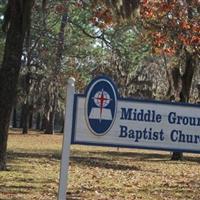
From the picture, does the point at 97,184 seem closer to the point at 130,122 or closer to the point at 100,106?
the point at 130,122

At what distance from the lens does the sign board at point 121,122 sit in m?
7.46

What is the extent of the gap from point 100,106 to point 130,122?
0.45m

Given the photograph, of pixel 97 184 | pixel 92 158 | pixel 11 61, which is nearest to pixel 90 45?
pixel 92 158

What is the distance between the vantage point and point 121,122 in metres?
7.62

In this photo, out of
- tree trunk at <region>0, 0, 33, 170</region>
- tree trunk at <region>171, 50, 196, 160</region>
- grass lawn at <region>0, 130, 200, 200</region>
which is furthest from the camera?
tree trunk at <region>171, 50, 196, 160</region>

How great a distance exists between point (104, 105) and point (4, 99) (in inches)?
335

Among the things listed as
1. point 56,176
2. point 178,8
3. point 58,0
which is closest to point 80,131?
point 56,176

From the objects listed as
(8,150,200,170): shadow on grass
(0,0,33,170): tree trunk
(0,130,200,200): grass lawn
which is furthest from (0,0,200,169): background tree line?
(8,150,200,170): shadow on grass

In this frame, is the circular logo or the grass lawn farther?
the grass lawn

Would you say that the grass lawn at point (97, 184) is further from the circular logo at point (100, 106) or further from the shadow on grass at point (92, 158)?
the circular logo at point (100, 106)

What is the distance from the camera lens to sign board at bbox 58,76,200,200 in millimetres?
7465

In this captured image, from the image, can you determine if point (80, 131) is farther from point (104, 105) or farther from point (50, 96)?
point (50, 96)

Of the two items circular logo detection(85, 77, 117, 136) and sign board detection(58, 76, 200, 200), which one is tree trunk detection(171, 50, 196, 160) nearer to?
sign board detection(58, 76, 200, 200)

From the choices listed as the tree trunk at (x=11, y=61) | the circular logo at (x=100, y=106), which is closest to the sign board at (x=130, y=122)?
the circular logo at (x=100, y=106)
